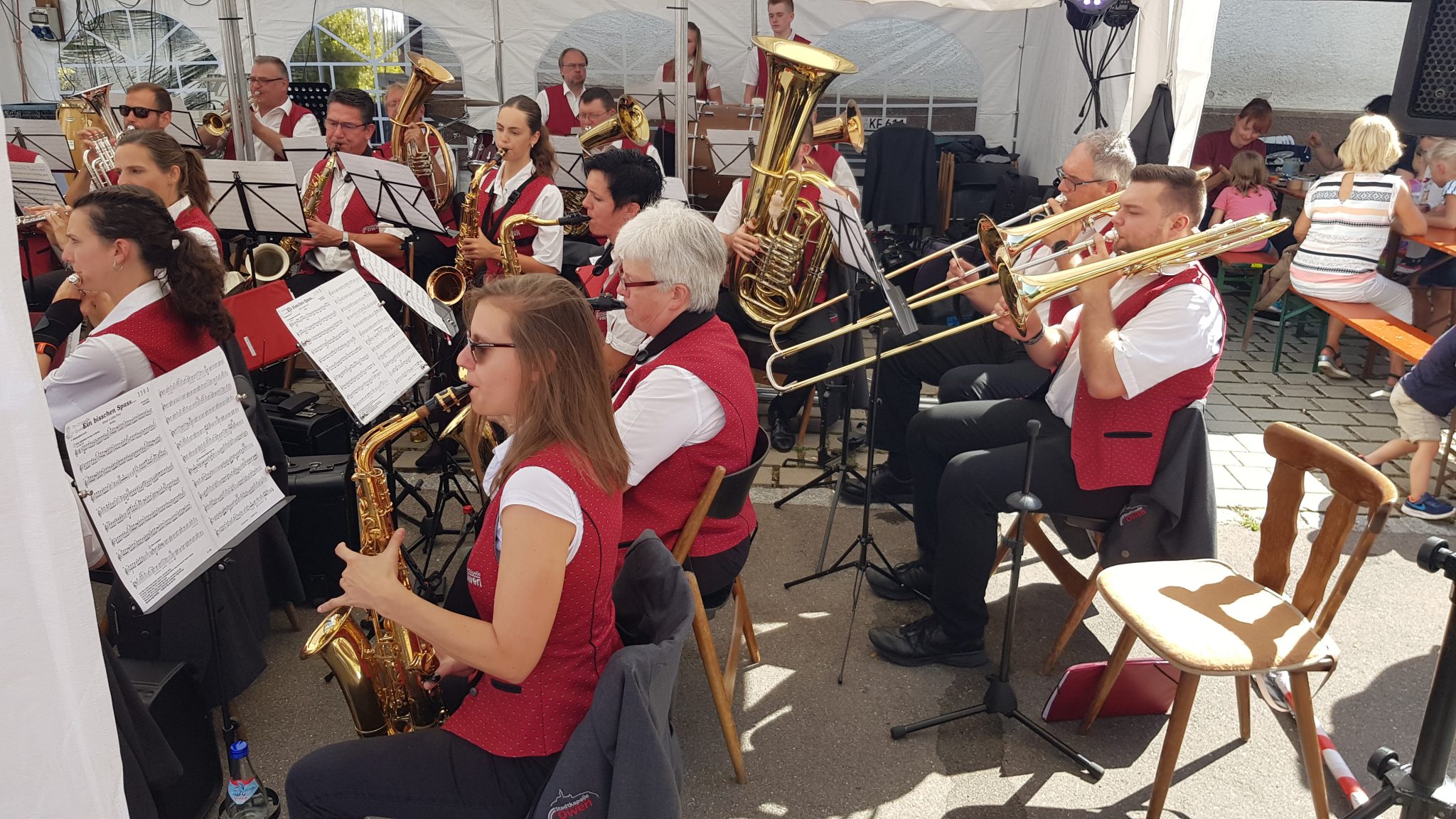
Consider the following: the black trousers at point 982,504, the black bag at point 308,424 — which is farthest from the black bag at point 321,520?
the black trousers at point 982,504

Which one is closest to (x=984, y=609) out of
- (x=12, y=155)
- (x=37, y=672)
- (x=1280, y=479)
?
(x=1280, y=479)

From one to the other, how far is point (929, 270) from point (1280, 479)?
3.69 m

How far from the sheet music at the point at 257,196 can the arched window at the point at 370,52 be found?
427cm

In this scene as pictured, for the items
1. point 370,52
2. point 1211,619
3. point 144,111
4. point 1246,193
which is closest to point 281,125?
point 144,111

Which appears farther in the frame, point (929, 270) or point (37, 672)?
point (929, 270)

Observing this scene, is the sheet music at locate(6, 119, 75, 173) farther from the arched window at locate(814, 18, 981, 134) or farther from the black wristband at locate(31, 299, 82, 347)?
the arched window at locate(814, 18, 981, 134)

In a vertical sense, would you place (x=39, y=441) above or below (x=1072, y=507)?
above

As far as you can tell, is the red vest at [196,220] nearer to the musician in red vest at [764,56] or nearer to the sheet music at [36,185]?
the sheet music at [36,185]

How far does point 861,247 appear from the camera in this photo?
3293 mm

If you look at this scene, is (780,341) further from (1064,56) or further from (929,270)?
(1064,56)

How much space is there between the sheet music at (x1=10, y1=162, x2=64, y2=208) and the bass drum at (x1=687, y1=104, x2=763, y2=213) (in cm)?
392

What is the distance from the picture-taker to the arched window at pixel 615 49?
904cm

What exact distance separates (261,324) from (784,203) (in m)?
2.33

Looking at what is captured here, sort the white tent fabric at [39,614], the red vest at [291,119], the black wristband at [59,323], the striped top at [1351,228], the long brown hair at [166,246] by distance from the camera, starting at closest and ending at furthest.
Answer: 1. the white tent fabric at [39,614]
2. the long brown hair at [166,246]
3. the black wristband at [59,323]
4. the striped top at [1351,228]
5. the red vest at [291,119]
